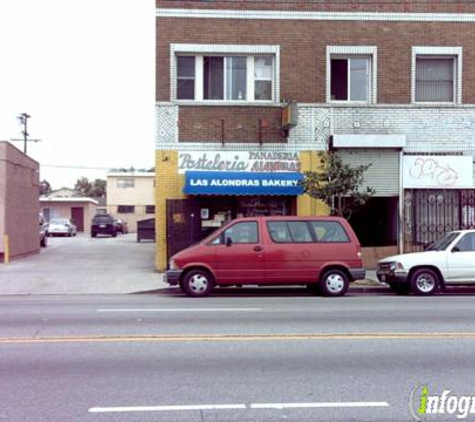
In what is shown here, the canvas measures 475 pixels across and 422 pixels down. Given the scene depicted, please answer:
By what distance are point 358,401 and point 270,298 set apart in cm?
842

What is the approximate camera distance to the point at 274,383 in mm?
6383

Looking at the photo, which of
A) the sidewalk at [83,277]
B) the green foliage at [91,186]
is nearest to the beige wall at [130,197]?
the sidewalk at [83,277]

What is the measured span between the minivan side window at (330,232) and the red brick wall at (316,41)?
255 inches

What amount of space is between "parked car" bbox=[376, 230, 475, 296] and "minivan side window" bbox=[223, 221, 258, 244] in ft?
11.0

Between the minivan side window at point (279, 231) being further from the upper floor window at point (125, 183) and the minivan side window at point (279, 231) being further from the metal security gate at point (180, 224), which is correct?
the upper floor window at point (125, 183)

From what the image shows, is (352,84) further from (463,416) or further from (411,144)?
(463,416)

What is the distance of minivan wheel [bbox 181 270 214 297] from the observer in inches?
567

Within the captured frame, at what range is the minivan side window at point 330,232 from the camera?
48.1 feet

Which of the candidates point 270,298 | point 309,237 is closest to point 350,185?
point 309,237

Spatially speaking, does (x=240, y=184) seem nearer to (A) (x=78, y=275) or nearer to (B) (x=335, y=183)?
(B) (x=335, y=183)

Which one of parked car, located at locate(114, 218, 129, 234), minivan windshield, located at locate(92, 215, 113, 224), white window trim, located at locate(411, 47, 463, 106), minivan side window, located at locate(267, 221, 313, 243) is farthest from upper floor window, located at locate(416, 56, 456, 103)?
parked car, located at locate(114, 218, 129, 234)

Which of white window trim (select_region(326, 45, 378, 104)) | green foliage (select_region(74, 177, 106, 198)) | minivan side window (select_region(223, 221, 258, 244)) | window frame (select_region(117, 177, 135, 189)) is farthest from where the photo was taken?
green foliage (select_region(74, 177, 106, 198))

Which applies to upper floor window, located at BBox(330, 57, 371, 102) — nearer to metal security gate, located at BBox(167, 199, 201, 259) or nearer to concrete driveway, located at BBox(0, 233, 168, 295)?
metal security gate, located at BBox(167, 199, 201, 259)

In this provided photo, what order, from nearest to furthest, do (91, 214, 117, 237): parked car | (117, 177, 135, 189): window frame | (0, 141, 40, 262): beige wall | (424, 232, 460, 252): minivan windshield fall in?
(424, 232, 460, 252): minivan windshield → (0, 141, 40, 262): beige wall → (91, 214, 117, 237): parked car → (117, 177, 135, 189): window frame
